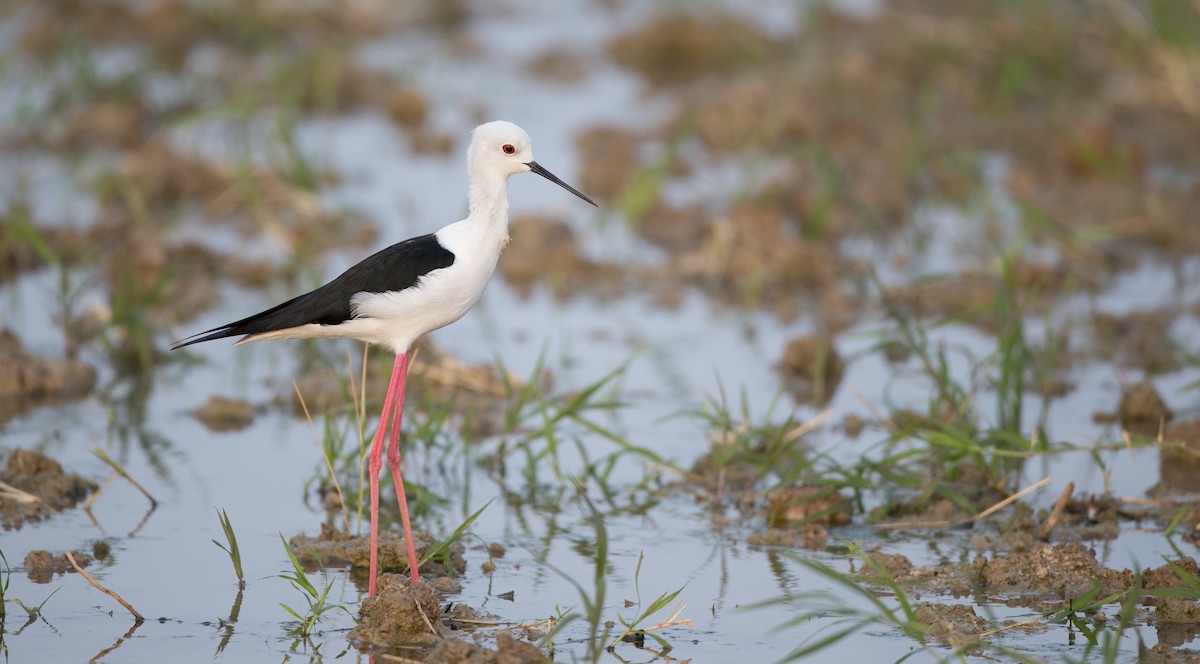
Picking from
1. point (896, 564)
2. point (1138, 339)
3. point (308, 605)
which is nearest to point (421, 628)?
point (308, 605)

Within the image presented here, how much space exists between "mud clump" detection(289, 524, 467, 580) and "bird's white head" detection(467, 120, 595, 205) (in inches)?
43.9

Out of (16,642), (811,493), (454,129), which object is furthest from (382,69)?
(16,642)

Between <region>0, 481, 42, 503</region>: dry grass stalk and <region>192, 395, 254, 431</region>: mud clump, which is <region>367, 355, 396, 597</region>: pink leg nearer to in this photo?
<region>0, 481, 42, 503</region>: dry grass stalk

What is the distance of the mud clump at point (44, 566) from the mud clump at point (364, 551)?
2.22 feet

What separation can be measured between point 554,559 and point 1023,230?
4.66 meters

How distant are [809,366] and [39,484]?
132 inches

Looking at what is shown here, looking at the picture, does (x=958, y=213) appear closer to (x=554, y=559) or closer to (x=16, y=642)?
(x=554, y=559)

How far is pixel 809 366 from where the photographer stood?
290 inches

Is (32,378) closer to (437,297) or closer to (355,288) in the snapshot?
(355,288)

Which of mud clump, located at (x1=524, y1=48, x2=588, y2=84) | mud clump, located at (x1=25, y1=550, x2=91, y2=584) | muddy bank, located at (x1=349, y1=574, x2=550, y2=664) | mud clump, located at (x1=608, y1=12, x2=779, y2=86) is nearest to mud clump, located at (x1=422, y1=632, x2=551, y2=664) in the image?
muddy bank, located at (x1=349, y1=574, x2=550, y2=664)

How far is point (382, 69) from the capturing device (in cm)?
1321

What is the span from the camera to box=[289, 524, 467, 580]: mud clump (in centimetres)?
506

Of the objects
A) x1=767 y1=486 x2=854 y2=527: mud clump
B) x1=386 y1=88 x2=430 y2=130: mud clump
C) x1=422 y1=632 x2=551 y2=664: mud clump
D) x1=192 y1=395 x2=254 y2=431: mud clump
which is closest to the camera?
x1=422 y1=632 x2=551 y2=664: mud clump

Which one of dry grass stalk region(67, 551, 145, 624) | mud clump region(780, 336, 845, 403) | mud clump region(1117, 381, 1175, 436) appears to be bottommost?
dry grass stalk region(67, 551, 145, 624)
